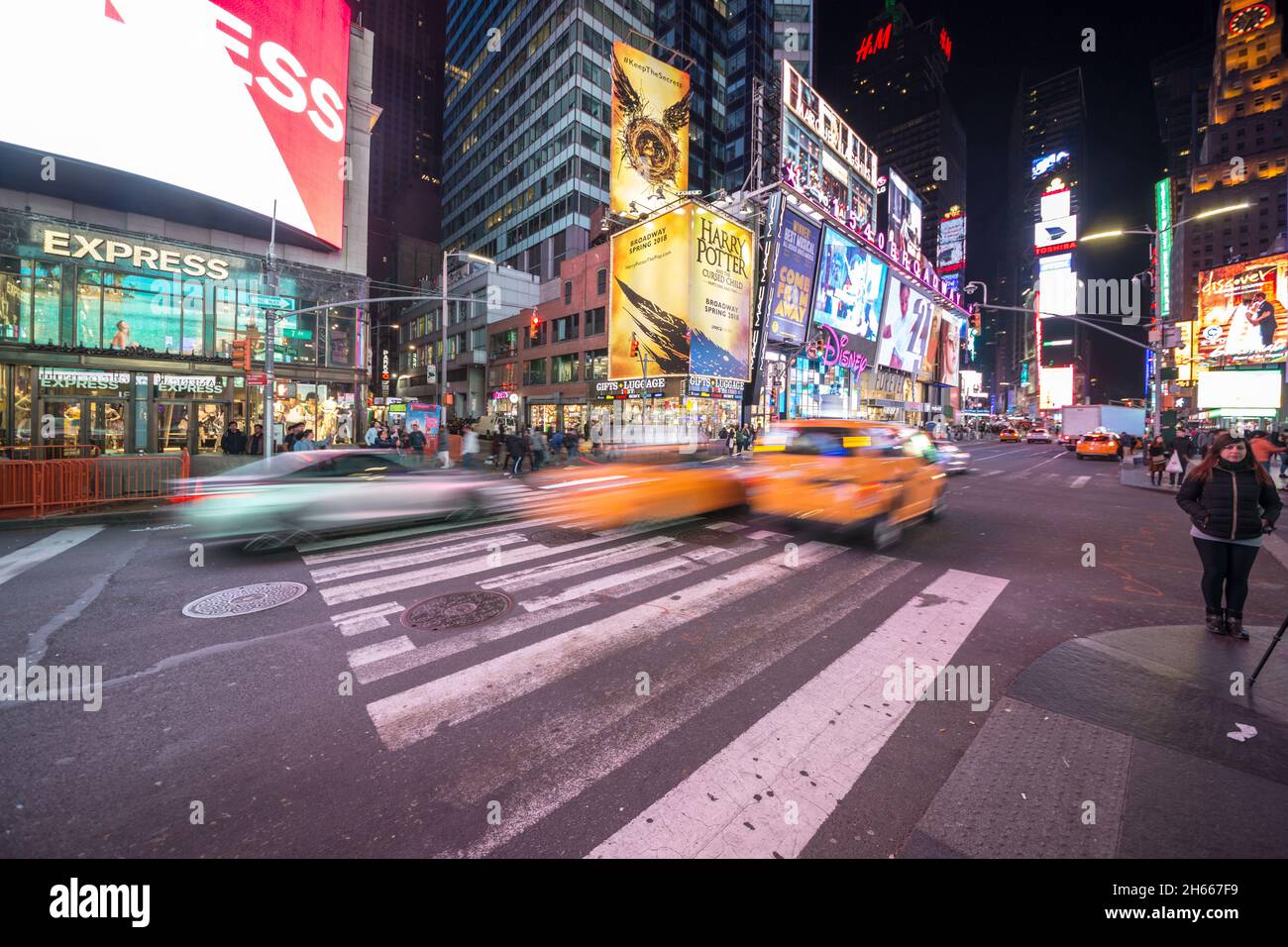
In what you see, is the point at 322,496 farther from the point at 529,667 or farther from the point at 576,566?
the point at 529,667

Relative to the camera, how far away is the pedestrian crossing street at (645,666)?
2713 millimetres

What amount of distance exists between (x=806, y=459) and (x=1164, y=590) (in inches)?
184

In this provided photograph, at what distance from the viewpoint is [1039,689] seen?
12.8 feet

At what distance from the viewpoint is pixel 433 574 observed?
6.77 m

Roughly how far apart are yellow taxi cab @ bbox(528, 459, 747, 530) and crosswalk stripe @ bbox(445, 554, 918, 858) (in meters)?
4.01

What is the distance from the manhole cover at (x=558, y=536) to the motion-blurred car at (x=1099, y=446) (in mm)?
38347

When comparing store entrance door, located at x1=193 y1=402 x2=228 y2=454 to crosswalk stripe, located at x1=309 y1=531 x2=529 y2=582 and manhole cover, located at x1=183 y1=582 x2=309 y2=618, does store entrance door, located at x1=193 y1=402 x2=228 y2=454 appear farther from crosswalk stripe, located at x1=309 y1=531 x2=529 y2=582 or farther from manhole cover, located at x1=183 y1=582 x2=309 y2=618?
manhole cover, located at x1=183 y1=582 x2=309 y2=618

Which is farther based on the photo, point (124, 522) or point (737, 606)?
point (124, 522)

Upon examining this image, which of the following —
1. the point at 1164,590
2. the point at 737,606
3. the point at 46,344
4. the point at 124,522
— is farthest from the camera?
the point at 46,344

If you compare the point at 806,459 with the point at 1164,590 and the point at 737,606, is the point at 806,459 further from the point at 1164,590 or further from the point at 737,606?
the point at 1164,590

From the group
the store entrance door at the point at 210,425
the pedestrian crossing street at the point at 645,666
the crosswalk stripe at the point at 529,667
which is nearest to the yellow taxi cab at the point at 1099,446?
the pedestrian crossing street at the point at 645,666

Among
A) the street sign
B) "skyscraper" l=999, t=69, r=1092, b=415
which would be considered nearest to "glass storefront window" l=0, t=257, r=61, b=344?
the street sign

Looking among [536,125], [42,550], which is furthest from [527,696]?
[536,125]
